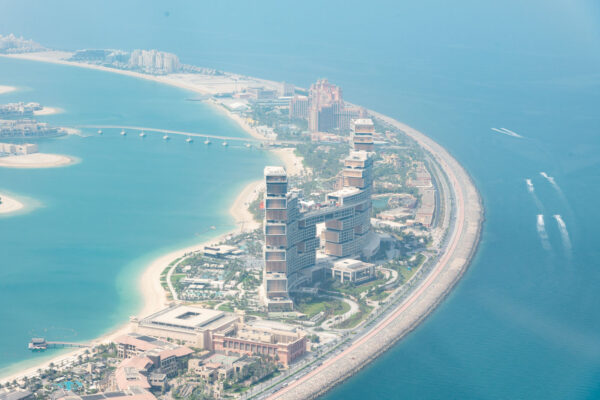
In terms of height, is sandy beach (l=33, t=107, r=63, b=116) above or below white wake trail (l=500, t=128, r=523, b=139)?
above

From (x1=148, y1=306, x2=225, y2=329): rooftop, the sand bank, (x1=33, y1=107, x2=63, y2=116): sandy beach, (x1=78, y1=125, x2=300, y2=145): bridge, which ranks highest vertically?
(x1=33, y1=107, x2=63, y2=116): sandy beach

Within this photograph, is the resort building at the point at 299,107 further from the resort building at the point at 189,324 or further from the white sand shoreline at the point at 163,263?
the resort building at the point at 189,324

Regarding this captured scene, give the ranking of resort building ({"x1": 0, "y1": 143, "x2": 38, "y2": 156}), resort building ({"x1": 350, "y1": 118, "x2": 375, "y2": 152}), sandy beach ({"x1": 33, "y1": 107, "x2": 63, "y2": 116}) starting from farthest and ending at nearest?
sandy beach ({"x1": 33, "y1": 107, "x2": 63, "y2": 116}) → resort building ({"x1": 0, "y1": 143, "x2": 38, "y2": 156}) → resort building ({"x1": 350, "y1": 118, "x2": 375, "y2": 152})

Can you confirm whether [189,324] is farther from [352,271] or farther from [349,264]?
[349,264]

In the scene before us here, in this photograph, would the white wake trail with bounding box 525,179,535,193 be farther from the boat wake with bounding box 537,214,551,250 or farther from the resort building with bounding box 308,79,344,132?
the resort building with bounding box 308,79,344,132

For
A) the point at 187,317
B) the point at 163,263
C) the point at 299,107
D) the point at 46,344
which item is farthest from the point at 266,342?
the point at 299,107

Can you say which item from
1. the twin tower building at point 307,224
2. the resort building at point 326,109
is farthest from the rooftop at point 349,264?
the resort building at point 326,109

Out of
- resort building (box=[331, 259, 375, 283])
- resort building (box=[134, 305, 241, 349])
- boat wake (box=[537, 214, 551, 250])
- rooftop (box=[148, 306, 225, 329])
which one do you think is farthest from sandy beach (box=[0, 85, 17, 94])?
resort building (box=[134, 305, 241, 349])
